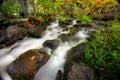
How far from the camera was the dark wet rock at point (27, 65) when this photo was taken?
6508mm

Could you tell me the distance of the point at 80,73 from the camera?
6137 millimetres

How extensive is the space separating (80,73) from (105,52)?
54.7 inches

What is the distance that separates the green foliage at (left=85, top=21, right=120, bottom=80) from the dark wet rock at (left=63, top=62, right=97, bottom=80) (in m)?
0.30

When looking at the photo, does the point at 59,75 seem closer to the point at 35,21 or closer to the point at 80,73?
the point at 80,73

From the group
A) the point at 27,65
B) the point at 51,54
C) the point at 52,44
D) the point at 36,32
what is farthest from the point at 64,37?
the point at 27,65

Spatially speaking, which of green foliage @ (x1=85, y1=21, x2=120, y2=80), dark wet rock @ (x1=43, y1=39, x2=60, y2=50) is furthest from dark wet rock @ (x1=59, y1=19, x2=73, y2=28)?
green foliage @ (x1=85, y1=21, x2=120, y2=80)

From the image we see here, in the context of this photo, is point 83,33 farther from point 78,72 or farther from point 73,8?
point 73,8

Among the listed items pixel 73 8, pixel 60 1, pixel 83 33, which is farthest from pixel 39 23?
pixel 60 1

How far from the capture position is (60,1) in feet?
65.6

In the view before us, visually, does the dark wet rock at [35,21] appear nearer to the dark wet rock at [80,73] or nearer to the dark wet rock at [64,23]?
the dark wet rock at [64,23]

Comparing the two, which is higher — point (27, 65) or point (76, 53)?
point (76, 53)

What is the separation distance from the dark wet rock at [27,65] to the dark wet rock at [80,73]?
1.32m

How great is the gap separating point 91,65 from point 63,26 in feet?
16.3

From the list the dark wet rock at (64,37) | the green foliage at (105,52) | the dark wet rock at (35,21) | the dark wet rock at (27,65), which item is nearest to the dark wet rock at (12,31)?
→ the dark wet rock at (35,21)
